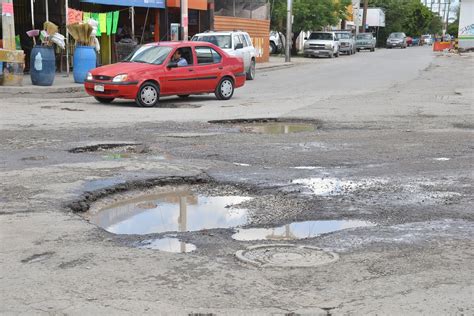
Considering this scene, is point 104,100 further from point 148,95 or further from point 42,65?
point 42,65

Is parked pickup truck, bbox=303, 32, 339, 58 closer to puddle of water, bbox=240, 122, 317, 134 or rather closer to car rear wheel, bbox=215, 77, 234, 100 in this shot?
car rear wheel, bbox=215, 77, 234, 100

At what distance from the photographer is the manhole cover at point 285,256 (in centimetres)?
487

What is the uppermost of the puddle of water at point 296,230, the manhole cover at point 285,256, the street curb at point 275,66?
the street curb at point 275,66

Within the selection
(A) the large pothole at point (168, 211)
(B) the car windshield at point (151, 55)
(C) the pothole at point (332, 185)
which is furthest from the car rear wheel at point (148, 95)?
(C) the pothole at point (332, 185)

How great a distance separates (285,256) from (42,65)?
1553 centimetres

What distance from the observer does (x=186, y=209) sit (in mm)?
6656

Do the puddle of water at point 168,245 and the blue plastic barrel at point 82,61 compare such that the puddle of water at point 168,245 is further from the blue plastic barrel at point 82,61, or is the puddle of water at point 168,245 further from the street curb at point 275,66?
the street curb at point 275,66

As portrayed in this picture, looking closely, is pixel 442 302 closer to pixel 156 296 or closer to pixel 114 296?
pixel 156 296

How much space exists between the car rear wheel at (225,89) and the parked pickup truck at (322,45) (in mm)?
29176

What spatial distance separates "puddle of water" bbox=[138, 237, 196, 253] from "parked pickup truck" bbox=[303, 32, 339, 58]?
41.7 metres

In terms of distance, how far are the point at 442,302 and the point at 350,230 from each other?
5.66ft

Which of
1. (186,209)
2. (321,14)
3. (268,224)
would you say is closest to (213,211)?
(186,209)

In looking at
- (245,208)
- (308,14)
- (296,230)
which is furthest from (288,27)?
(296,230)

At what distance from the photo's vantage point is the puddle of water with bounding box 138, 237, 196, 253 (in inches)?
206
